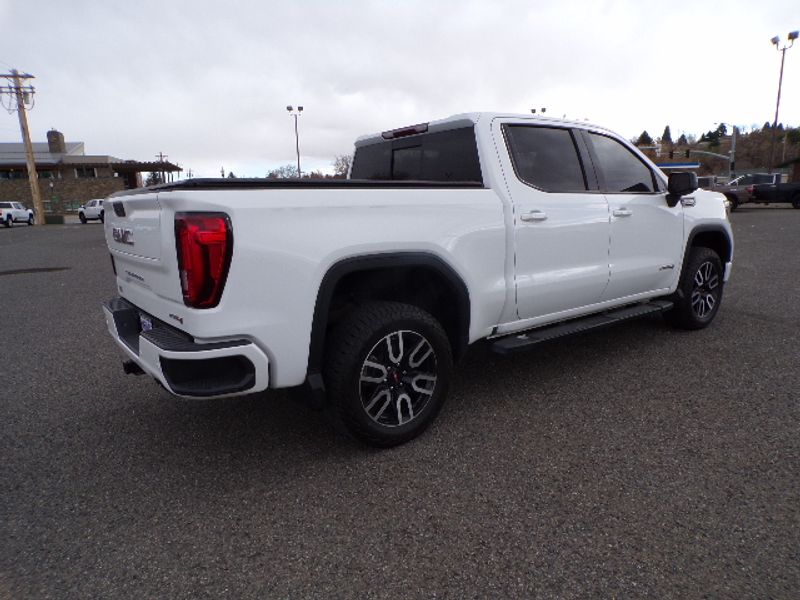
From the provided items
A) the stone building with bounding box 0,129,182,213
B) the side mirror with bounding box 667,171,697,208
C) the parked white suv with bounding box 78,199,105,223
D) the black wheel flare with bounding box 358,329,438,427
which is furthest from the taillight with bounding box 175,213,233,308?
the stone building with bounding box 0,129,182,213

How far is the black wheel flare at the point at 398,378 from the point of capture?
279 cm

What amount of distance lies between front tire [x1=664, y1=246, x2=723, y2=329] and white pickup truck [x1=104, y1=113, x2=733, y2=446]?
1.57ft

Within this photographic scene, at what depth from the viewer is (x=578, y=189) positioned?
3.71 meters

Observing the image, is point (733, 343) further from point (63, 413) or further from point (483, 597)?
point (63, 413)

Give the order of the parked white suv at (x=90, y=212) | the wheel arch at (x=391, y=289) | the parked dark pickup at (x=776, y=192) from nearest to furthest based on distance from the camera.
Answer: the wheel arch at (x=391, y=289) → the parked dark pickup at (x=776, y=192) → the parked white suv at (x=90, y=212)

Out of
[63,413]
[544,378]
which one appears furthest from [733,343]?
[63,413]

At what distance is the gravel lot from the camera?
197 centimetres

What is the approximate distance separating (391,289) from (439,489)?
4.01 ft

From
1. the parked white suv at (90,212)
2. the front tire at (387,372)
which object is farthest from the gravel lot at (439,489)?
the parked white suv at (90,212)

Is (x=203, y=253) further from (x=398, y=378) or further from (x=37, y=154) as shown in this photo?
(x=37, y=154)

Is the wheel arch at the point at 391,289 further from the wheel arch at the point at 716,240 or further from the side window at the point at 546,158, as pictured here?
the wheel arch at the point at 716,240

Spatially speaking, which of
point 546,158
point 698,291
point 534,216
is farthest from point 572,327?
point 698,291

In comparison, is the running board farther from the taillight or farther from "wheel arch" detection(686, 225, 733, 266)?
the taillight

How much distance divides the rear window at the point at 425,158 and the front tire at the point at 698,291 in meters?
2.66
